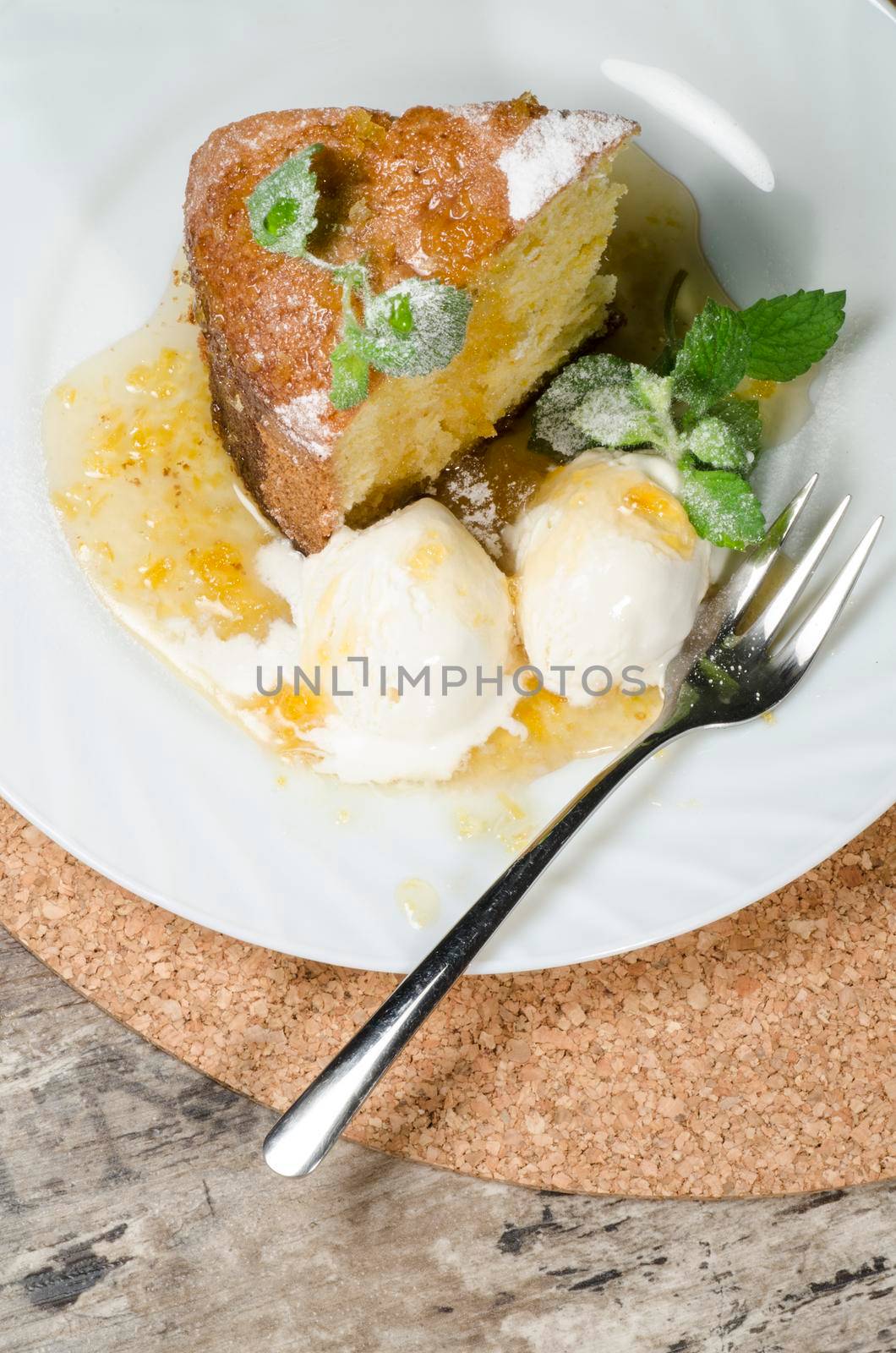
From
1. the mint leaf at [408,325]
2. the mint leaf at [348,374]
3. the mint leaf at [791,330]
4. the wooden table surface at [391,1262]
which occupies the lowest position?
the wooden table surface at [391,1262]

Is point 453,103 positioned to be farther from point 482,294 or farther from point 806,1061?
point 806,1061

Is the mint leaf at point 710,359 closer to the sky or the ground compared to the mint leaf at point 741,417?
closer to the sky

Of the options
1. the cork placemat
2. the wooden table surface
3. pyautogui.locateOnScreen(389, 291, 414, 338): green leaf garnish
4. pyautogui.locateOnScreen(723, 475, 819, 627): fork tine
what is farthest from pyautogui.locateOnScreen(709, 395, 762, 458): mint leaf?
the wooden table surface

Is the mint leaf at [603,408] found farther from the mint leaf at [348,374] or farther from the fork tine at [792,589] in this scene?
the mint leaf at [348,374]

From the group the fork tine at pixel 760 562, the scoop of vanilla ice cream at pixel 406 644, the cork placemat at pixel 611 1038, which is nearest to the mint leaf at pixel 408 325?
the scoop of vanilla ice cream at pixel 406 644

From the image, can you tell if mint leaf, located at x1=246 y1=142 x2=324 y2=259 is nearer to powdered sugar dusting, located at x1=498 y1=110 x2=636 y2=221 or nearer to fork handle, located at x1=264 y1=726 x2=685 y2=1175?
powdered sugar dusting, located at x1=498 y1=110 x2=636 y2=221

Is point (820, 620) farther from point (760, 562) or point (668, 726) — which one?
point (668, 726)

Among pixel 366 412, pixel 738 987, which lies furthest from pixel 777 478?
pixel 738 987
